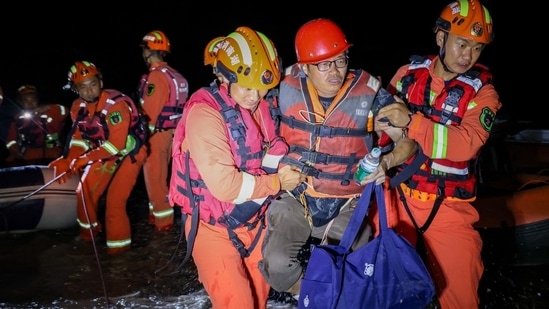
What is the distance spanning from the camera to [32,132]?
725 cm

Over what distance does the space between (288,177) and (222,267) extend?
65cm

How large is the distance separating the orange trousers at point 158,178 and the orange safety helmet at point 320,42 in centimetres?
366

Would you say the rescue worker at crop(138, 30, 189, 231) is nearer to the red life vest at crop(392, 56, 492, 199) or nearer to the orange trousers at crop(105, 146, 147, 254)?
the orange trousers at crop(105, 146, 147, 254)

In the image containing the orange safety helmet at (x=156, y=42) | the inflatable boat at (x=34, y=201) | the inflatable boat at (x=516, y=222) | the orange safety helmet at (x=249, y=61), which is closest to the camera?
the orange safety helmet at (x=249, y=61)

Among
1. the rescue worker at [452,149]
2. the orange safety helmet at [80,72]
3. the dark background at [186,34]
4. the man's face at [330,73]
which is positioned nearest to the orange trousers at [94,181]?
the orange safety helmet at [80,72]

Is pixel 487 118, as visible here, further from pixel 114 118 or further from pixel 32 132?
pixel 32 132

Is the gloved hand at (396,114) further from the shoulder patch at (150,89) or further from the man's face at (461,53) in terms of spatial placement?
the shoulder patch at (150,89)

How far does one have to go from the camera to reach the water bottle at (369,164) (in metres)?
2.31

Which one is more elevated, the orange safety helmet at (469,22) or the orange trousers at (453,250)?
the orange safety helmet at (469,22)

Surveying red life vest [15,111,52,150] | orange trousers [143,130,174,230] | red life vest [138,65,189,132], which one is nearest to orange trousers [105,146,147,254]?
orange trousers [143,130,174,230]

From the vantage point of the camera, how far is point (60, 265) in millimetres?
4758

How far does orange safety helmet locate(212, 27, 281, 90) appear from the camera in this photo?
2.45 m

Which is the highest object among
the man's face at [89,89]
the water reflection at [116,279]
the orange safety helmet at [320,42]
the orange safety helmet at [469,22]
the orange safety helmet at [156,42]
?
the orange safety helmet at [469,22]

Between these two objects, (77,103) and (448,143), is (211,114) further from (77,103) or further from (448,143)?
(77,103)
